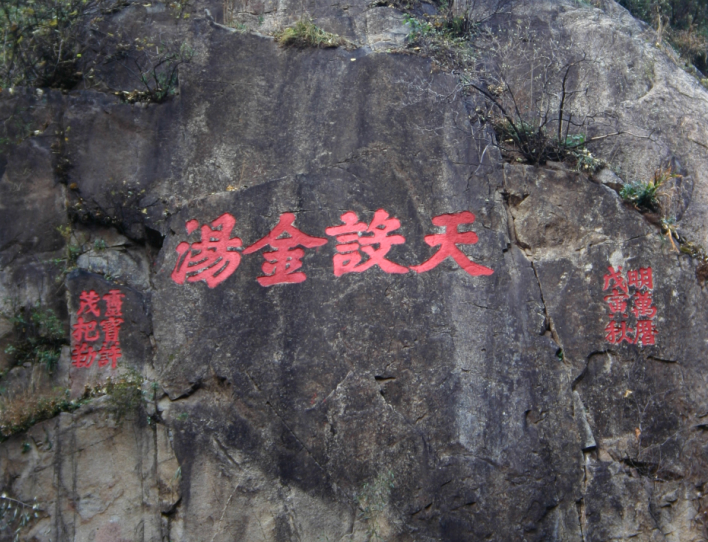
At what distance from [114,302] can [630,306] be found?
4.22 meters

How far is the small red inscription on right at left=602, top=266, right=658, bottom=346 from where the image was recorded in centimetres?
516

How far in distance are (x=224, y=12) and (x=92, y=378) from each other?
13.2ft

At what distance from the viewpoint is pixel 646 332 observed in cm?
518

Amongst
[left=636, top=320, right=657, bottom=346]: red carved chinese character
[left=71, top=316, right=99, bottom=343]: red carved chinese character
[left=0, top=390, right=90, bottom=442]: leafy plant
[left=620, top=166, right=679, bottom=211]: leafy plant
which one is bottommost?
[left=0, top=390, right=90, bottom=442]: leafy plant

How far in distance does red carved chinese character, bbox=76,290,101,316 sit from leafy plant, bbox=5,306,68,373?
0.26 metres

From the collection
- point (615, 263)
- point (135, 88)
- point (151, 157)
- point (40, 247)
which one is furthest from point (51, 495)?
point (615, 263)

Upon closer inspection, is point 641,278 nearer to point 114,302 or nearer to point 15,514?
point 114,302

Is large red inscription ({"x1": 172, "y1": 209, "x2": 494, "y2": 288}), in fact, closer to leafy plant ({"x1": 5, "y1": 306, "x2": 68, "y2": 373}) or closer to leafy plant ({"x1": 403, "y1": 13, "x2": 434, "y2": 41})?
leafy plant ({"x1": 5, "y1": 306, "x2": 68, "y2": 373})

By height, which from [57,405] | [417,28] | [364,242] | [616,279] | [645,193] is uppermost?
[417,28]

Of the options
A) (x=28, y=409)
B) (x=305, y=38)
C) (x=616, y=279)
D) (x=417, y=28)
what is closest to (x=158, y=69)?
(x=305, y=38)

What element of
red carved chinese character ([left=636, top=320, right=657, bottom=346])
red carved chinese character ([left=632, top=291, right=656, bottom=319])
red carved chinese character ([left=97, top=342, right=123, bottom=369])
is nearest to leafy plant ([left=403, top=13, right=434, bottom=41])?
red carved chinese character ([left=632, top=291, right=656, bottom=319])

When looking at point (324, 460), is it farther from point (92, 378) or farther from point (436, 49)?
point (436, 49)

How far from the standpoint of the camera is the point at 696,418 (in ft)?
16.4

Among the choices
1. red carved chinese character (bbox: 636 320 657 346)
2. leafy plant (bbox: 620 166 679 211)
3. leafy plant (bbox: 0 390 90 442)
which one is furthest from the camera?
leafy plant (bbox: 620 166 679 211)
